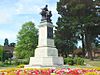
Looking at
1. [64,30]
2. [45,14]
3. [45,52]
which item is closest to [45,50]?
[45,52]

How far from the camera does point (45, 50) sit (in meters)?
28.6

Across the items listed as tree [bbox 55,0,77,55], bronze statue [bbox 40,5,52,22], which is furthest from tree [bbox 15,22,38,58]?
bronze statue [bbox 40,5,52,22]

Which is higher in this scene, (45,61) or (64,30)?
(64,30)

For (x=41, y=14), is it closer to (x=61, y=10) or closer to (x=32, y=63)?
(x=32, y=63)

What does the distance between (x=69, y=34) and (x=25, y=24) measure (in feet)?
56.8

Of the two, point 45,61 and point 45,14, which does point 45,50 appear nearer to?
point 45,61

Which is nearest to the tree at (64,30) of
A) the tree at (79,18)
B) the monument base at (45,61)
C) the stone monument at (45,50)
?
the tree at (79,18)

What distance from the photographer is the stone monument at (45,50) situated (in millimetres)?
27984

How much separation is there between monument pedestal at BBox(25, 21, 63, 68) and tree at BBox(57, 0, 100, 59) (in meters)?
26.6

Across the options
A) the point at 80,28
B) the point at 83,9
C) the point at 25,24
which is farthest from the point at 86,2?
the point at 25,24

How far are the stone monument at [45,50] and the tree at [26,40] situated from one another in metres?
38.9

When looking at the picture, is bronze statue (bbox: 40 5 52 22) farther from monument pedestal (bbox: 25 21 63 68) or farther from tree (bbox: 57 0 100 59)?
tree (bbox: 57 0 100 59)

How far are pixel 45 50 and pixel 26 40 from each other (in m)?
42.7

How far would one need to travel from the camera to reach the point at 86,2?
58594mm
